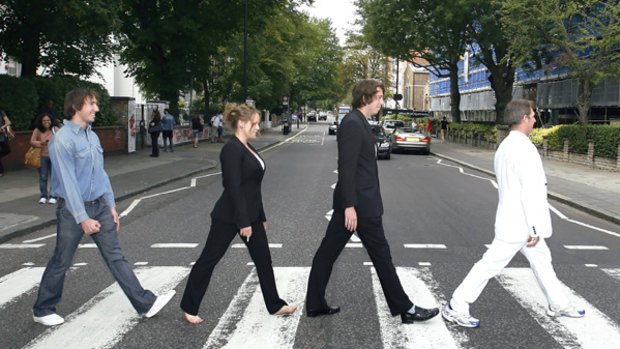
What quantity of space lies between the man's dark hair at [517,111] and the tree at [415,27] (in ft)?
82.9

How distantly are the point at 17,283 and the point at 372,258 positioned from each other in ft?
11.6

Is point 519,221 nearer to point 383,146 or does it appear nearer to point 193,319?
point 193,319

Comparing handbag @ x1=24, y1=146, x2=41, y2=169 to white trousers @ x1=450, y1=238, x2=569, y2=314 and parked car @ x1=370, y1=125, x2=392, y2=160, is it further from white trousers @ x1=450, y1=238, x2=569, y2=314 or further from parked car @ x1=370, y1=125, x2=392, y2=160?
parked car @ x1=370, y1=125, x2=392, y2=160

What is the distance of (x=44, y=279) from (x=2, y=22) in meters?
17.1

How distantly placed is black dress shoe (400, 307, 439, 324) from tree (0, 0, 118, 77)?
41.9 ft

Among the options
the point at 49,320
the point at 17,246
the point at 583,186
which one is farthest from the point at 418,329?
the point at 583,186

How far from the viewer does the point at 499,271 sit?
4.54m

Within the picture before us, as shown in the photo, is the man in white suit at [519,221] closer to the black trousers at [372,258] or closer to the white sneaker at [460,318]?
the white sneaker at [460,318]

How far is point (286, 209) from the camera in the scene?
10.4 meters

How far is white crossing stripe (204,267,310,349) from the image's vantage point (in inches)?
162

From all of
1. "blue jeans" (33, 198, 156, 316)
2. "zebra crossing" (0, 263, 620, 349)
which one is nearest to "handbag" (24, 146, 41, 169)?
"zebra crossing" (0, 263, 620, 349)

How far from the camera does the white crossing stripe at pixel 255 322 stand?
4.11m

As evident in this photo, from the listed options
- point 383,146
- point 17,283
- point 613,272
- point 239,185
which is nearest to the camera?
point 239,185

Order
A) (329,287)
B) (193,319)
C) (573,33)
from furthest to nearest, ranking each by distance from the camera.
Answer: (573,33), (329,287), (193,319)
